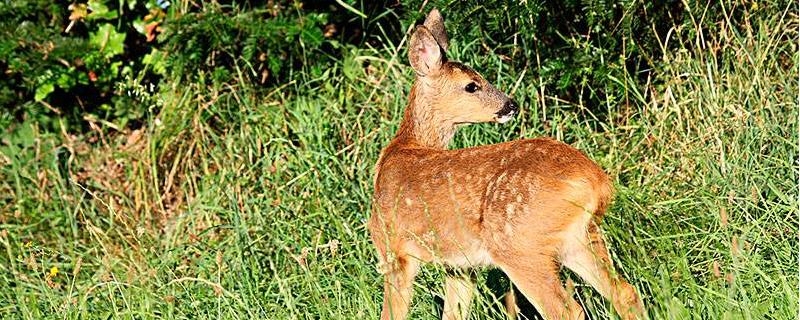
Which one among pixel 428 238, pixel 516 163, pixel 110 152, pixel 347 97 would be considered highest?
pixel 516 163

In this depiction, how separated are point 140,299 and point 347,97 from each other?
247 cm

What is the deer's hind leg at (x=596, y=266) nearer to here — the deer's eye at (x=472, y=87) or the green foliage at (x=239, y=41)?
the deer's eye at (x=472, y=87)

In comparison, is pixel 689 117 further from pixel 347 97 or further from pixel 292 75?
pixel 292 75

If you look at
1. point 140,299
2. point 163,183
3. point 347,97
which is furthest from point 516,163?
point 163,183

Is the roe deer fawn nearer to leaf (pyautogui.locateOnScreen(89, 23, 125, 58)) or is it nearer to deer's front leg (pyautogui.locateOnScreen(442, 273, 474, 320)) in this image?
deer's front leg (pyautogui.locateOnScreen(442, 273, 474, 320))

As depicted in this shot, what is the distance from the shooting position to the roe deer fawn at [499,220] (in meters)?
3.77

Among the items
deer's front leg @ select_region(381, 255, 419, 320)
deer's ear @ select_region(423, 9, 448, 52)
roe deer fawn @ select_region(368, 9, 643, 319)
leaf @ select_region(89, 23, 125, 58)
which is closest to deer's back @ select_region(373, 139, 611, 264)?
roe deer fawn @ select_region(368, 9, 643, 319)

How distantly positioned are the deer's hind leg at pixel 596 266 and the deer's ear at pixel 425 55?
1.50 meters

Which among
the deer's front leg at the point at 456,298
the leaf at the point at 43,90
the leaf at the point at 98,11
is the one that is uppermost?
the leaf at the point at 98,11

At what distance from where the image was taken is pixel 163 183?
264 inches

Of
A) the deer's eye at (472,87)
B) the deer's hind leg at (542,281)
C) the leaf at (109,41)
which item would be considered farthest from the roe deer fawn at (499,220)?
the leaf at (109,41)

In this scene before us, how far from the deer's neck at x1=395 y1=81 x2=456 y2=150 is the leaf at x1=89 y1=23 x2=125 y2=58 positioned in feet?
8.83

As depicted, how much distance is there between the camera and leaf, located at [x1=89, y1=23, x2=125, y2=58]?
713 centimetres

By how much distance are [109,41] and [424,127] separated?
9.33 ft
